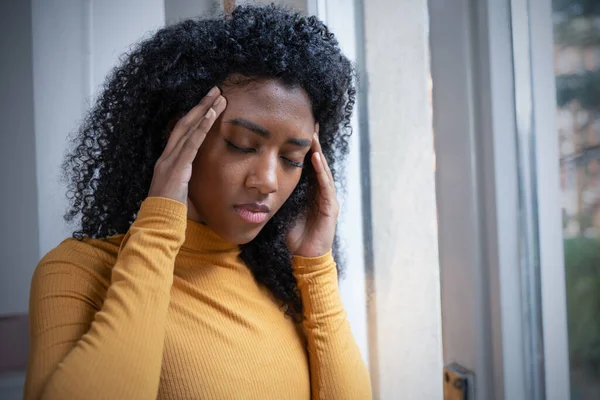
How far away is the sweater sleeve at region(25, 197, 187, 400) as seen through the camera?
0.59 meters

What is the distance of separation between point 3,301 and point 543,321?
125cm

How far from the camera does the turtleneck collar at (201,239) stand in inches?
32.1

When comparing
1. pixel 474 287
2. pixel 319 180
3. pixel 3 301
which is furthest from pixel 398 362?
pixel 3 301

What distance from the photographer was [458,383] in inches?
34.0

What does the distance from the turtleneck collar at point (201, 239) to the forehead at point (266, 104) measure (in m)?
0.22

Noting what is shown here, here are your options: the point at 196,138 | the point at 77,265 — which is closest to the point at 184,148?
the point at 196,138

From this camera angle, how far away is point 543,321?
2.64ft

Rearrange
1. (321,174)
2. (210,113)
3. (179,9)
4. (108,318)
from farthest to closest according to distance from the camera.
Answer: (179,9) < (321,174) < (210,113) < (108,318)

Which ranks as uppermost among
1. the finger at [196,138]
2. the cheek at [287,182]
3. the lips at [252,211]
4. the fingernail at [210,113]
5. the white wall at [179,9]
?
the white wall at [179,9]

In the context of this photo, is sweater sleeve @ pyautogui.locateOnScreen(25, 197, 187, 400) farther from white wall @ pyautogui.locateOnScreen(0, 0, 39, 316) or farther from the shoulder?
white wall @ pyautogui.locateOnScreen(0, 0, 39, 316)

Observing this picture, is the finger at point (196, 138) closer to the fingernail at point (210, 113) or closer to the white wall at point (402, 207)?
the fingernail at point (210, 113)

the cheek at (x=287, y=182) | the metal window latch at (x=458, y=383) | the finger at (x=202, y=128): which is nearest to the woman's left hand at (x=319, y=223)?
the cheek at (x=287, y=182)

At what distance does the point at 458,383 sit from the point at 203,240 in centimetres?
58

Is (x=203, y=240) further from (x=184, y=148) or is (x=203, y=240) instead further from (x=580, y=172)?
(x=580, y=172)
